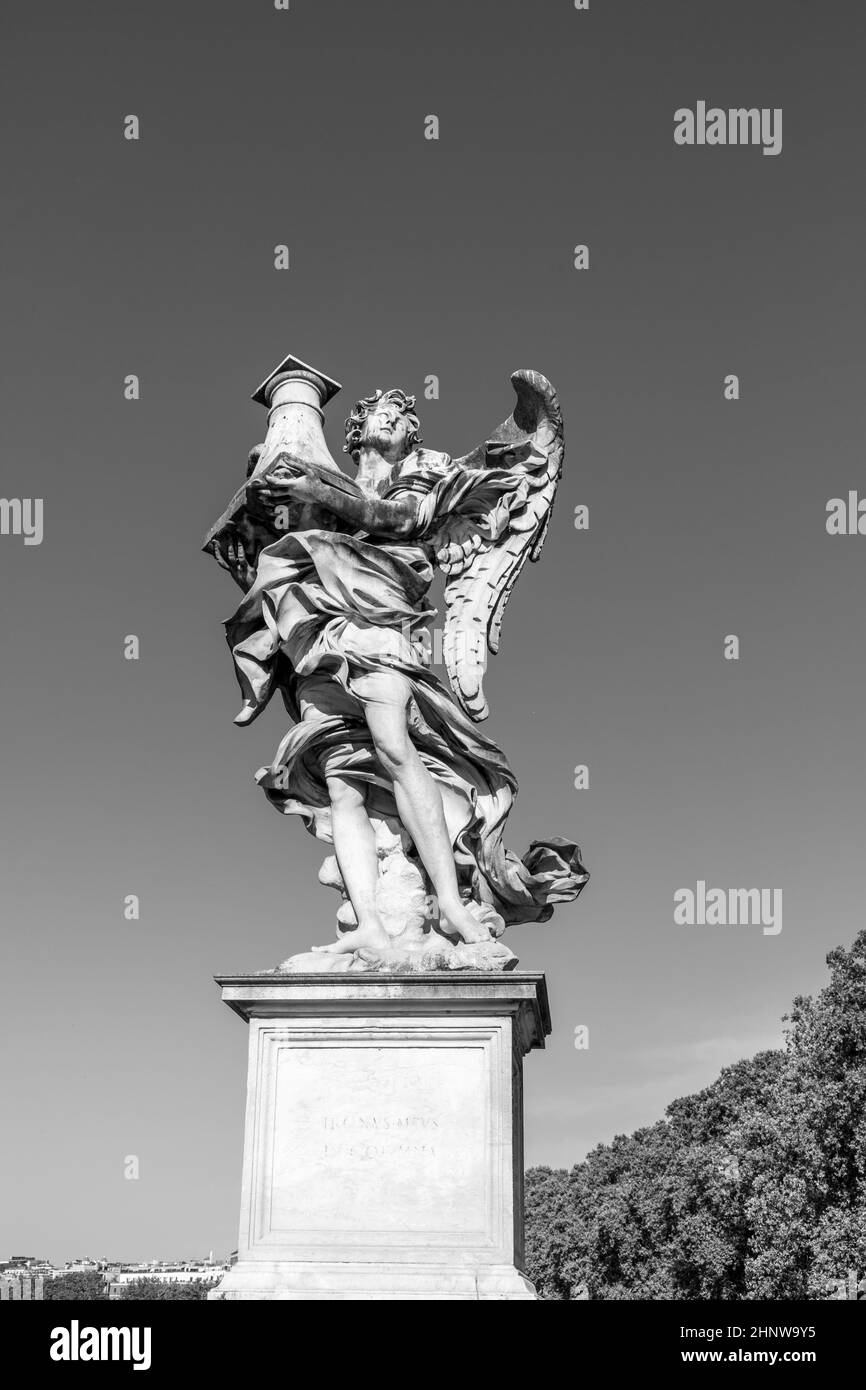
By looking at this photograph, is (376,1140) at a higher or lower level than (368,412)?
lower

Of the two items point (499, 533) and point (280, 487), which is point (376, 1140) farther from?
point (499, 533)

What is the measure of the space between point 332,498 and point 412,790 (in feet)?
6.87

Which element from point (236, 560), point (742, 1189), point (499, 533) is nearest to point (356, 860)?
point (236, 560)

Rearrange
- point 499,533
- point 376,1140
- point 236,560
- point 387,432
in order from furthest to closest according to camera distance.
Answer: point 387,432 → point 499,533 → point 236,560 → point 376,1140

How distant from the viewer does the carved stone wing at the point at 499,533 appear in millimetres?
9508

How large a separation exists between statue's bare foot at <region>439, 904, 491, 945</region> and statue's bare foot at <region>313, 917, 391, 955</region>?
0.40 meters

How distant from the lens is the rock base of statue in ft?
24.0

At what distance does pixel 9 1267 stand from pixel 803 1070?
71791 mm

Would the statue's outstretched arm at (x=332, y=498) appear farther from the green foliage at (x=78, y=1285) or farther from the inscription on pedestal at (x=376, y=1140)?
the green foliage at (x=78, y=1285)

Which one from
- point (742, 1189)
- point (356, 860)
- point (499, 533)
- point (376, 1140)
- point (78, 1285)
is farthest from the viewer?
point (78, 1285)

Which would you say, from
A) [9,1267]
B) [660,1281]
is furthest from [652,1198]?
[9,1267]

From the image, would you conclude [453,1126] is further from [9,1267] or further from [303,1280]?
[9,1267]

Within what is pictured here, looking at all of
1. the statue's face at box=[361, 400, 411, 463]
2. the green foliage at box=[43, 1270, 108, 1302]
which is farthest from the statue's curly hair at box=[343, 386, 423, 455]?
the green foliage at box=[43, 1270, 108, 1302]

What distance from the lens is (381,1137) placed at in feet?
25.1
